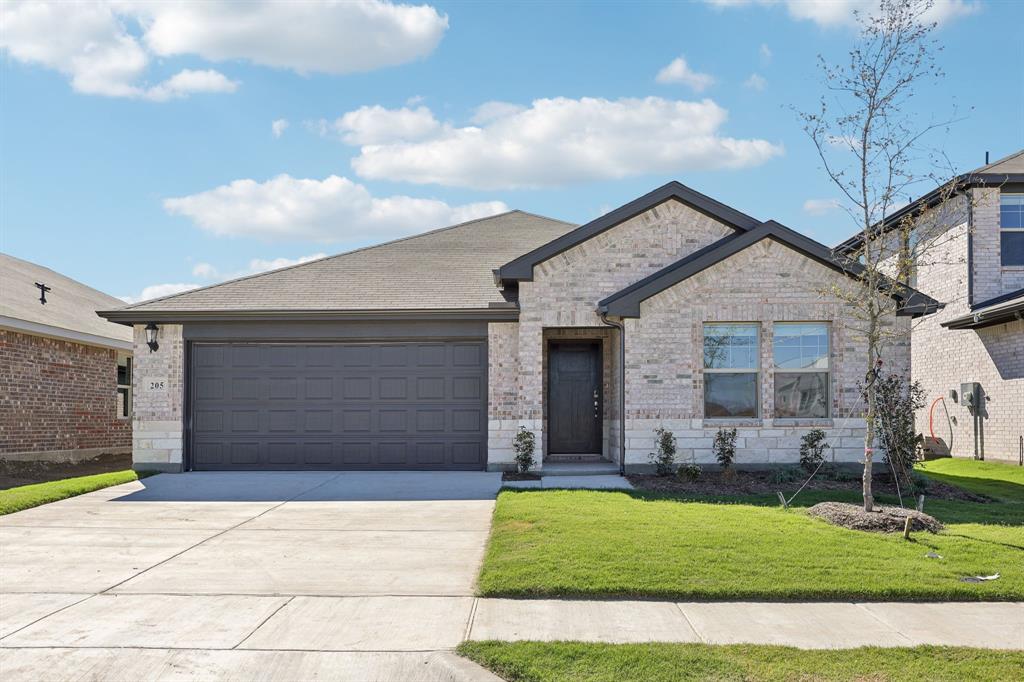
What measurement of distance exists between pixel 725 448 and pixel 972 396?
296 inches

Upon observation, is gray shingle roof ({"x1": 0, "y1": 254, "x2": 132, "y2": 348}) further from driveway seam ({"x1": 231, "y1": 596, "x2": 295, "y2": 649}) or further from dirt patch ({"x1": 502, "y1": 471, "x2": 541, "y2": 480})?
driveway seam ({"x1": 231, "y1": 596, "x2": 295, "y2": 649})

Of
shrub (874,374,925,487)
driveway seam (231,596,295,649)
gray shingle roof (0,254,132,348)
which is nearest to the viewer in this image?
driveway seam (231,596,295,649)

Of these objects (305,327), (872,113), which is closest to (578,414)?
(305,327)

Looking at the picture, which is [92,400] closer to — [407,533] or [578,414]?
[578,414]

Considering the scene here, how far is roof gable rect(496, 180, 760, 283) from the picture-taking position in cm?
1384

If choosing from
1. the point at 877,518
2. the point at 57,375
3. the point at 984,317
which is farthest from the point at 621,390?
the point at 57,375

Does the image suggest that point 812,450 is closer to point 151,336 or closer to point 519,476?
point 519,476

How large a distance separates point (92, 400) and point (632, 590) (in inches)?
642

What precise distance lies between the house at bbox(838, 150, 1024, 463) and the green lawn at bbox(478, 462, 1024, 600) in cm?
690

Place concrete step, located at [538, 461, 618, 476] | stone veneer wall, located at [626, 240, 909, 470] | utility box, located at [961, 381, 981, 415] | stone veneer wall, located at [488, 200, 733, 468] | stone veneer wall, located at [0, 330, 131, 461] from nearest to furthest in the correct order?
1. stone veneer wall, located at [626, 240, 909, 470]
2. concrete step, located at [538, 461, 618, 476]
3. stone veneer wall, located at [488, 200, 733, 468]
4. stone veneer wall, located at [0, 330, 131, 461]
5. utility box, located at [961, 381, 981, 415]

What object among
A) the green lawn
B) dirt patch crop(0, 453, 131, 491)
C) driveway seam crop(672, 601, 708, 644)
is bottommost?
dirt patch crop(0, 453, 131, 491)

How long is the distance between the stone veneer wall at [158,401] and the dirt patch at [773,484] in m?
8.25

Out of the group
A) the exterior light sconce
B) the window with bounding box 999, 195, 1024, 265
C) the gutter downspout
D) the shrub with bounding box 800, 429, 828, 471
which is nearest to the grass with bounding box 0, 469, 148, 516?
the exterior light sconce

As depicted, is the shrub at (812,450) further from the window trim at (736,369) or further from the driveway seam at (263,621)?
the driveway seam at (263,621)
